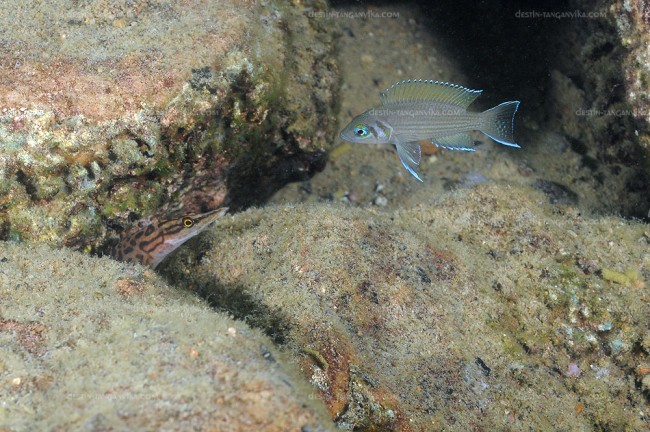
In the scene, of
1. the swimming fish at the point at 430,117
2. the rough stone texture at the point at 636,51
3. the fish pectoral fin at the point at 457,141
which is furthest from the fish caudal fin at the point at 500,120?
the rough stone texture at the point at 636,51

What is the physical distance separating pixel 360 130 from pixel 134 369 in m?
3.13

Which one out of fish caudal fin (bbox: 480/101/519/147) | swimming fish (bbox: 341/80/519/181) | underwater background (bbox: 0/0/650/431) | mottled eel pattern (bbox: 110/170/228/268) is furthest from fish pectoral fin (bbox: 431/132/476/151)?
mottled eel pattern (bbox: 110/170/228/268)

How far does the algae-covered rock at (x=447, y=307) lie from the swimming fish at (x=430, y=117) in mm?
759

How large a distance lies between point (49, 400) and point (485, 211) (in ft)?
13.1

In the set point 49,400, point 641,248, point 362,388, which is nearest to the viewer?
point 49,400

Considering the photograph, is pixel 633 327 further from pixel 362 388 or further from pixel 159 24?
pixel 159 24

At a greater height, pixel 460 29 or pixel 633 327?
pixel 460 29

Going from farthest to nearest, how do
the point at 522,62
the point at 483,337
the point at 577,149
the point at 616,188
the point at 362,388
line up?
the point at 522,62
the point at 577,149
the point at 616,188
the point at 483,337
the point at 362,388

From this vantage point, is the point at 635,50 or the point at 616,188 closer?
the point at 635,50

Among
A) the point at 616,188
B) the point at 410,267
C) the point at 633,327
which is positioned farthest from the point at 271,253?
the point at 616,188

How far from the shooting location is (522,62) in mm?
7840

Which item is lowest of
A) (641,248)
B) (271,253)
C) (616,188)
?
(616,188)

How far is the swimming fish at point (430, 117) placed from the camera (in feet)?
14.5

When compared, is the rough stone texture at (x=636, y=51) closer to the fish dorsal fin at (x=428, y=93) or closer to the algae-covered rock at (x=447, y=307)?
the algae-covered rock at (x=447, y=307)
